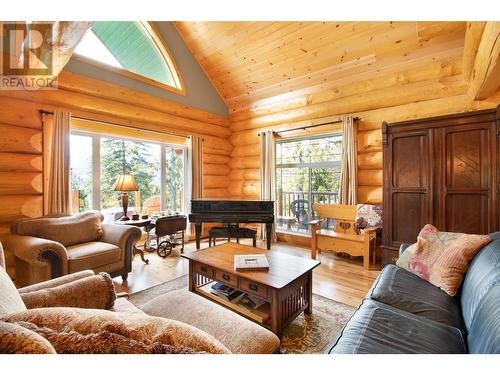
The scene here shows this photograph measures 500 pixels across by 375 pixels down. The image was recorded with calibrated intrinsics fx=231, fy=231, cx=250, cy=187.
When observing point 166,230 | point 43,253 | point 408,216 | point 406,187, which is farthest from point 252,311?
point 406,187

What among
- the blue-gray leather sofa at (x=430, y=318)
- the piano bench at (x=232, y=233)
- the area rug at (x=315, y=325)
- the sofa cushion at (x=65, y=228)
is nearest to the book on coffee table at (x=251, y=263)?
the area rug at (x=315, y=325)

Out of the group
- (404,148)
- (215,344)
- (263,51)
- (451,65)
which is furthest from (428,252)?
(263,51)

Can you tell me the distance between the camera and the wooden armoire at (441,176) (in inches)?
101

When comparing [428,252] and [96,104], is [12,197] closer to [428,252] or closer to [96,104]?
[96,104]

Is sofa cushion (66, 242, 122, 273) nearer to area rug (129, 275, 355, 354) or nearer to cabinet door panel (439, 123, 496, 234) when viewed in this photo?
area rug (129, 275, 355, 354)

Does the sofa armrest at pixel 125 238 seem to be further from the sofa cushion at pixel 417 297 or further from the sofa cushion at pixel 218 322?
the sofa cushion at pixel 417 297

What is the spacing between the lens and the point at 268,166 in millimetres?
4914

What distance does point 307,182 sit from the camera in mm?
4773

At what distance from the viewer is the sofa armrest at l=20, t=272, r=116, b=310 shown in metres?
1.21

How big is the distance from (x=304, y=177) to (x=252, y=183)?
1234mm

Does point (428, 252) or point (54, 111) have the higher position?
point (54, 111)

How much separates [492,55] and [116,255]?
415 centimetres

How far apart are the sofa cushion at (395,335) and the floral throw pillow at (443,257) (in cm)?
51

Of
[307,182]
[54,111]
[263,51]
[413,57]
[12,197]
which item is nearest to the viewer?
[12,197]
